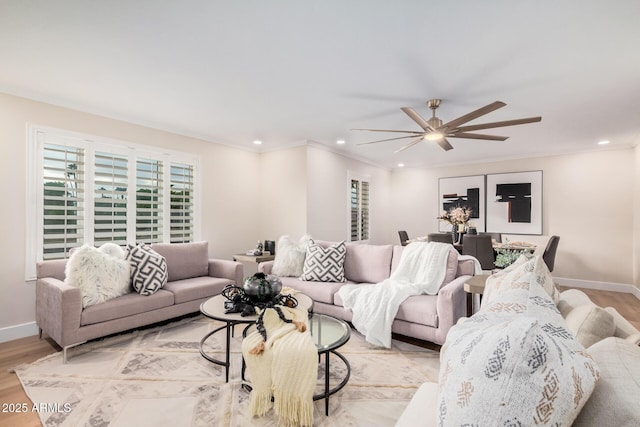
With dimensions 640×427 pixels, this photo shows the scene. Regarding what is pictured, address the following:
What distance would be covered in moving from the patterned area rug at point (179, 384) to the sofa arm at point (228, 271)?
0.99 meters

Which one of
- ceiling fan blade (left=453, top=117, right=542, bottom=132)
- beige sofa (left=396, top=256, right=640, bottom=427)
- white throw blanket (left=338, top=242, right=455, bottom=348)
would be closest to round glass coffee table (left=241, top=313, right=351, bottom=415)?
white throw blanket (left=338, top=242, right=455, bottom=348)

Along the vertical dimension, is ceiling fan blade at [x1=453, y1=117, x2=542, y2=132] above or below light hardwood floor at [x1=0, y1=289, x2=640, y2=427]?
above

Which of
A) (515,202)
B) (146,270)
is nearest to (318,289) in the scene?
(146,270)

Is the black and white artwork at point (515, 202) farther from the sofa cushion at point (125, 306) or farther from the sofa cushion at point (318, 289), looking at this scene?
the sofa cushion at point (125, 306)

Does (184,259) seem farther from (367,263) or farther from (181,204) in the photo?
(367,263)

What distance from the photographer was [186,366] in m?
2.58

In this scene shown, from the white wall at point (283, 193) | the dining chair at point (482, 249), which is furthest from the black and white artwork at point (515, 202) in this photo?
the white wall at point (283, 193)

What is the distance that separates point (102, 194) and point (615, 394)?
4.47 metres

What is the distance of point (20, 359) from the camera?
2734mm

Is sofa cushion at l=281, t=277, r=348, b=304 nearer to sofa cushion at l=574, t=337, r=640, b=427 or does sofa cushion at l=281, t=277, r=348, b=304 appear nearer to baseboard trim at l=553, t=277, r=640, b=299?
sofa cushion at l=574, t=337, r=640, b=427

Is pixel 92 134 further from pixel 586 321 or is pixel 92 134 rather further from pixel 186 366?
pixel 586 321

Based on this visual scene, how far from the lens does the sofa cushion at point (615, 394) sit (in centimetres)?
66

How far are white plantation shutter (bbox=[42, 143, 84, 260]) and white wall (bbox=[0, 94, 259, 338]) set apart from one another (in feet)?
0.61

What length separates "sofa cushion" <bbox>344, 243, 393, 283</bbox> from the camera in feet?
12.3
